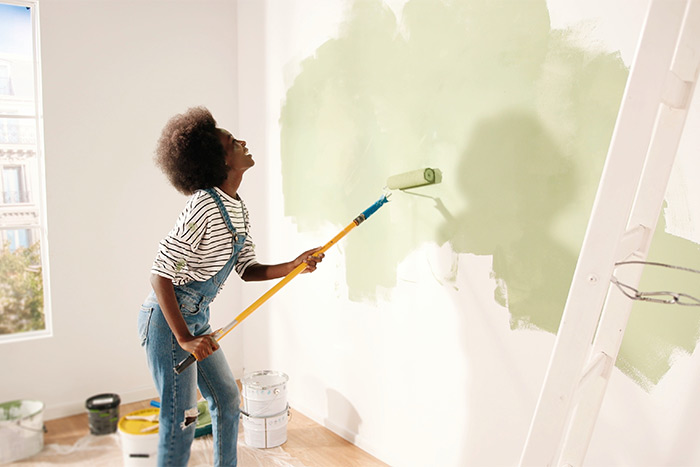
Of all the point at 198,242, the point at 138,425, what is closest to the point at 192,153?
the point at 198,242

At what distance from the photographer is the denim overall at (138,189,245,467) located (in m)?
1.60

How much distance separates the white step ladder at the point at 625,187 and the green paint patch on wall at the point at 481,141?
332 mm

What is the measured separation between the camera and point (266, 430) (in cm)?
229

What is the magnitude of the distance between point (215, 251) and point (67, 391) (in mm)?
1567

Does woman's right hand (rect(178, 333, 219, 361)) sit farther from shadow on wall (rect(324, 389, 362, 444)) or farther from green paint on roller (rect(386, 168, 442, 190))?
shadow on wall (rect(324, 389, 362, 444))

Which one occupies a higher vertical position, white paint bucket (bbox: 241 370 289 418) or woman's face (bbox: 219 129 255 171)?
woman's face (bbox: 219 129 255 171)

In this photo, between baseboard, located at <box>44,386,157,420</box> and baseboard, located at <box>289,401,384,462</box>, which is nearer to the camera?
baseboard, located at <box>289,401,384,462</box>

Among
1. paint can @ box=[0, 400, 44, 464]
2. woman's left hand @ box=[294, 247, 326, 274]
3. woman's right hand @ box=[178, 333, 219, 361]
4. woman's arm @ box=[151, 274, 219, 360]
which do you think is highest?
woman's left hand @ box=[294, 247, 326, 274]

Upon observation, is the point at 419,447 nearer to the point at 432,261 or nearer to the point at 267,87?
the point at 432,261

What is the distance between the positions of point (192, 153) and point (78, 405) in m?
1.68

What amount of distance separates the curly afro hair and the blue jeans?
0.38m

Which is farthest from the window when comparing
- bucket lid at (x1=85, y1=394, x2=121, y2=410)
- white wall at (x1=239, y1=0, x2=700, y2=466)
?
white wall at (x1=239, y1=0, x2=700, y2=466)

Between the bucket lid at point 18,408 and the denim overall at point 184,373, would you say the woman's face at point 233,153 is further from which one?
the bucket lid at point 18,408

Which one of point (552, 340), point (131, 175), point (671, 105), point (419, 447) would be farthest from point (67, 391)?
point (671, 105)
